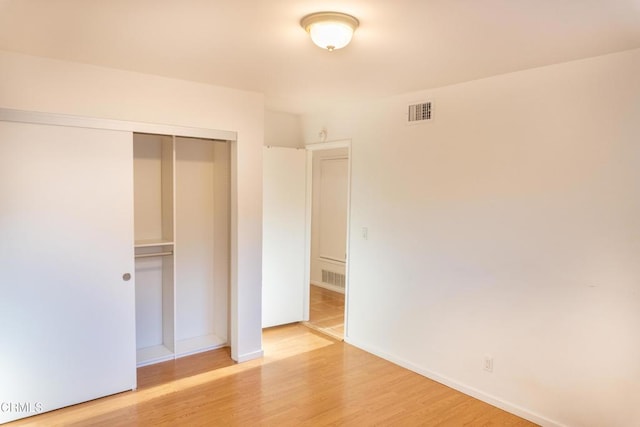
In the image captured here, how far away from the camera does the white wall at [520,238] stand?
2.57 metres

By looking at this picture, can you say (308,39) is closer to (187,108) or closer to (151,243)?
(187,108)

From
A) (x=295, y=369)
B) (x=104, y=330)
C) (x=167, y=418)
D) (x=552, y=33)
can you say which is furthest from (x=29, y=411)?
(x=552, y=33)

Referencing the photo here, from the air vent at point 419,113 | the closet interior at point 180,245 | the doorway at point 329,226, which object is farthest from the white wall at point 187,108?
the doorway at point 329,226

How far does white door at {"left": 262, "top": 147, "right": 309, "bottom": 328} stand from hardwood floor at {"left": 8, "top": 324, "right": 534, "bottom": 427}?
2.89 ft

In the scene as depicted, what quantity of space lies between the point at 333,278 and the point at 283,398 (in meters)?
3.51

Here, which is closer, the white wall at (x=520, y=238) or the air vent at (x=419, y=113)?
the white wall at (x=520, y=238)

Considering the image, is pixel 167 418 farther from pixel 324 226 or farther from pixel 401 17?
pixel 324 226

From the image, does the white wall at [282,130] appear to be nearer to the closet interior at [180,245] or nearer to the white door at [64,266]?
the closet interior at [180,245]

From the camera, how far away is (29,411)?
2865 mm

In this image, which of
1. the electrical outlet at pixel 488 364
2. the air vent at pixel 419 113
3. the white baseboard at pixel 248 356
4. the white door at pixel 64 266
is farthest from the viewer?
the white baseboard at pixel 248 356

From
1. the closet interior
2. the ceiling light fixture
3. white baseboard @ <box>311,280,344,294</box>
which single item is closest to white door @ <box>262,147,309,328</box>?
the closet interior

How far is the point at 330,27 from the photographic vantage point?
6.87 ft

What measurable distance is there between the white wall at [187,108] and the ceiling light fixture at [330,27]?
164cm

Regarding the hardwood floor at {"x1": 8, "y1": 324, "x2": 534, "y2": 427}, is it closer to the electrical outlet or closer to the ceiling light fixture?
the electrical outlet
